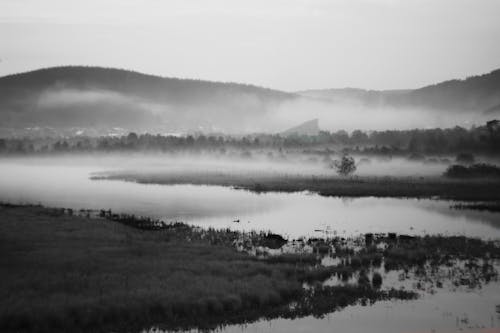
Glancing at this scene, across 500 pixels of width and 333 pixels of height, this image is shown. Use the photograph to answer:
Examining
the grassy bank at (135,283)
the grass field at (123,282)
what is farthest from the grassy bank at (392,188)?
the grass field at (123,282)

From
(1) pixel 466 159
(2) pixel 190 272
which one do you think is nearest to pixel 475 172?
(1) pixel 466 159

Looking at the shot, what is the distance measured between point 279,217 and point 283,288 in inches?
1444

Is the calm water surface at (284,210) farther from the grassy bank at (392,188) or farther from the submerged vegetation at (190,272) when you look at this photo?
the submerged vegetation at (190,272)

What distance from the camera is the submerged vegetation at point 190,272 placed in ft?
86.0

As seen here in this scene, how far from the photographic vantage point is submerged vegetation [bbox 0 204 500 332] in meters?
26.2

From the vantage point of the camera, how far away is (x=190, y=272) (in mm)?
33344

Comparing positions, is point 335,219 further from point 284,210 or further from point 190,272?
point 190,272

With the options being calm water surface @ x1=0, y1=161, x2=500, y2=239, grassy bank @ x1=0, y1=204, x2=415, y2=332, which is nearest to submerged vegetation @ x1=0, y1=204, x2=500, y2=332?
grassy bank @ x1=0, y1=204, x2=415, y2=332

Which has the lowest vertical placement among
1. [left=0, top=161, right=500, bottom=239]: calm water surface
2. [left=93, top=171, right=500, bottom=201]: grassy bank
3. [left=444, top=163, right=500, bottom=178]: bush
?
[left=0, top=161, right=500, bottom=239]: calm water surface

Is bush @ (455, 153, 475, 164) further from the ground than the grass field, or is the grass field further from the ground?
bush @ (455, 153, 475, 164)

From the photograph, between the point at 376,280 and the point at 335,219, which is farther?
the point at 335,219

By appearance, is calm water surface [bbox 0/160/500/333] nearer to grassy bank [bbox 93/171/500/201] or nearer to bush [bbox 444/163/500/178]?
grassy bank [bbox 93/171/500/201]

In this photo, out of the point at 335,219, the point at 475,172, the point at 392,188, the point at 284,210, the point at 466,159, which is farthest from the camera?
the point at 466,159

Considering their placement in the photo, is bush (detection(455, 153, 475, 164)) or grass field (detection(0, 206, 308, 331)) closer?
grass field (detection(0, 206, 308, 331))
